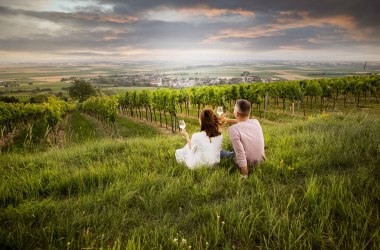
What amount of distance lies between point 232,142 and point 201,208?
1506 mm

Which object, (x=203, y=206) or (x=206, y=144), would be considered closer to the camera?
(x=203, y=206)

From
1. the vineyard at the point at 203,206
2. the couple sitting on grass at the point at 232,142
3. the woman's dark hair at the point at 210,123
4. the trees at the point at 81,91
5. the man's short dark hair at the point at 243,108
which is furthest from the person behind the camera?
the trees at the point at 81,91

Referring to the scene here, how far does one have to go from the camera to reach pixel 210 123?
4152 millimetres

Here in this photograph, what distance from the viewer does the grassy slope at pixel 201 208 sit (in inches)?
74.7

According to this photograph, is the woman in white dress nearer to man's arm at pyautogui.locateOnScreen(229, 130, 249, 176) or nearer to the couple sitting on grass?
the couple sitting on grass

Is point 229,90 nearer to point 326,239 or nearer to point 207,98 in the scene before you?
point 207,98

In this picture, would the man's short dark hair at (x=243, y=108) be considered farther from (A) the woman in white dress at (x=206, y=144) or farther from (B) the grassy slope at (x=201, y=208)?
(B) the grassy slope at (x=201, y=208)

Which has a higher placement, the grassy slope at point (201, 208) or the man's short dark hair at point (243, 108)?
the man's short dark hair at point (243, 108)

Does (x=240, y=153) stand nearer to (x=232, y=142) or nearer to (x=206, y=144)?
(x=232, y=142)

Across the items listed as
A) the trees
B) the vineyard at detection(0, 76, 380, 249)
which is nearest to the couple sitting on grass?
the vineyard at detection(0, 76, 380, 249)

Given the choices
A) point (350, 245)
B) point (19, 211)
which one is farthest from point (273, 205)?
point (19, 211)

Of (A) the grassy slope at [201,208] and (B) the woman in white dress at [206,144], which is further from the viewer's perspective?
(B) the woman in white dress at [206,144]

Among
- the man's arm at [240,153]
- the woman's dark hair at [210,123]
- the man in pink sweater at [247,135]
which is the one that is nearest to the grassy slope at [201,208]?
the man's arm at [240,153]

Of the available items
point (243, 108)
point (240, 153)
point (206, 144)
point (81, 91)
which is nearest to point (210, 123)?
point (206, 144)
